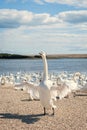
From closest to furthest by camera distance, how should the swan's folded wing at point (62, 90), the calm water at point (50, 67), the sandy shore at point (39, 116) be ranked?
the sandy shore at point (39, 116) < the swan's folded wing at point (62, 90) < the calm water at point (50, 67)

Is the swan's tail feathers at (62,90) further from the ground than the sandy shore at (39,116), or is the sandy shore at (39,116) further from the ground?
the swan's tail feathers at (62,90)

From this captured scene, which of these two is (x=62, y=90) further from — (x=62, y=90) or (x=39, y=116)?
(x=39, y=116)

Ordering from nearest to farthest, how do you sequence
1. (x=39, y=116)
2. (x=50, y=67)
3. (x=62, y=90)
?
(x=39, y=116)
(x=62, y=90)
(x=50, y=67)

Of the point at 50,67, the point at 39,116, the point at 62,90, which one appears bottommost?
the point at 39,116

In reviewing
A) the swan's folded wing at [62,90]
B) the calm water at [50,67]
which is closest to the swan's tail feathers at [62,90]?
the swan's folded wing at [62,90]

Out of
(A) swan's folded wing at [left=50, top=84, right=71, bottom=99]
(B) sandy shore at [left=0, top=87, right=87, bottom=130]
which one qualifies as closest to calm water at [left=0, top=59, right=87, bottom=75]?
(B) sandy shore at [left=0, top=87, right=87, bottom=130]

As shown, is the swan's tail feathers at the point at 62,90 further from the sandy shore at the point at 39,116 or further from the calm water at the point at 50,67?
the calm water at the point at 50,67

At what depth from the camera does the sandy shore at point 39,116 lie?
12.4 metres

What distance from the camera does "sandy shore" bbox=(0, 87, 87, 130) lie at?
1243cm

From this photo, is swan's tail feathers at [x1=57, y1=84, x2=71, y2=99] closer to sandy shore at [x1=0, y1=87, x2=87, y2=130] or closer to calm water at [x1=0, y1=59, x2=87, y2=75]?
sandy shore at [x1=0, y1=87, x2=87, y2=130]

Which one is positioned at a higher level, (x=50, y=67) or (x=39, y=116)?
(x=50, y=67)

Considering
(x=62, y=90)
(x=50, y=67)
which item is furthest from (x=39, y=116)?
(x=50, y=67)

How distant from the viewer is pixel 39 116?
14055mm

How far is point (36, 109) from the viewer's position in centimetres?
1562
